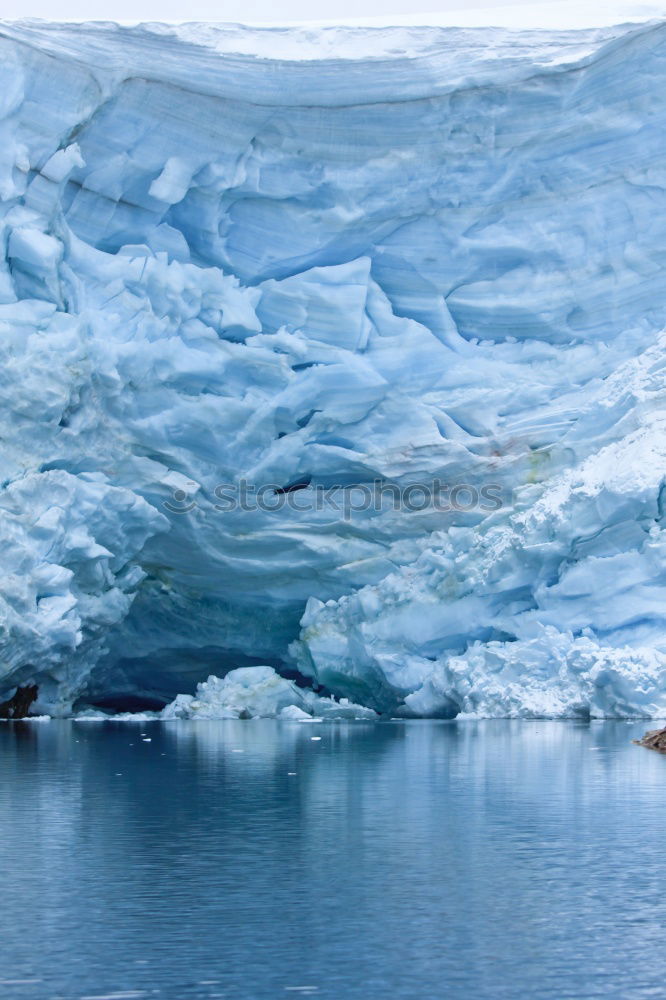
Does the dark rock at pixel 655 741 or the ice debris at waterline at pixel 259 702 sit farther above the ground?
the ice debris at waterline at pixel 259 702

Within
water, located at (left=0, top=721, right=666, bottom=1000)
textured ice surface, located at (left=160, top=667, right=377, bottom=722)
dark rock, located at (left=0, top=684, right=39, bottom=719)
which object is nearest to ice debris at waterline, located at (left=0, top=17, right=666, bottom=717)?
textured ice surface, located at (left=160, top=667, right=377, bottom=722)

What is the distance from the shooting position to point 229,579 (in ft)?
55.4

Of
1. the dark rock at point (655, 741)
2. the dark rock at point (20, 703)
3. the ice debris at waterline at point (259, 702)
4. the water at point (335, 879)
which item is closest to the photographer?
the water at point (335, 879)

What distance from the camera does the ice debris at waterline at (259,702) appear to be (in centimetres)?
1634

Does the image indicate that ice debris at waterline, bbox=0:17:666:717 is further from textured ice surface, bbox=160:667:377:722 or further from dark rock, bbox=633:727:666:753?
dark rock, bbox=633:727:666:753

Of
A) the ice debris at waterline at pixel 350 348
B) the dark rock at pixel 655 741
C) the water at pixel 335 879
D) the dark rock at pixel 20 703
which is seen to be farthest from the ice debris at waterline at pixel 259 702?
the water at pixel 335 879

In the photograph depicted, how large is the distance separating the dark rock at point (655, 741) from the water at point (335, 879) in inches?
49.4

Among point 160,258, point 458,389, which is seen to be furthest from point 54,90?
point 458,389

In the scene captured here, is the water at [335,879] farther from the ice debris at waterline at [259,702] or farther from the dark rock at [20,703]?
the ice debris at waterline at [259,702]

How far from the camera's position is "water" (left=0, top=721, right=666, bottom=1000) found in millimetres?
3998

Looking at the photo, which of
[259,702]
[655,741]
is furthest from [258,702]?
[655,741]

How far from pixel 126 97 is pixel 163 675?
24.7ft

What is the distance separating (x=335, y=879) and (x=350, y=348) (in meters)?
11.0

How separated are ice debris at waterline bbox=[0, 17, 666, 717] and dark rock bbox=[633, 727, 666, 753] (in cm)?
264
